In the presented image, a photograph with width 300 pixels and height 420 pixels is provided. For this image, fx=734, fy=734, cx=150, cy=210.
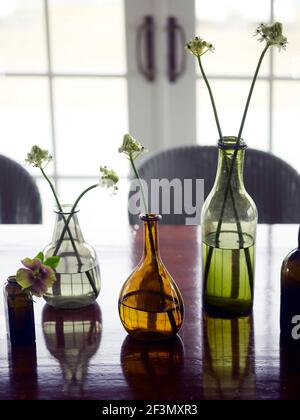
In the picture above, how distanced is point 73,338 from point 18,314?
0.09m

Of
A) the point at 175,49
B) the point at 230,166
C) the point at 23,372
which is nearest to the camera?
the point at 23,372

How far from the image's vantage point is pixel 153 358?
103 centimetres

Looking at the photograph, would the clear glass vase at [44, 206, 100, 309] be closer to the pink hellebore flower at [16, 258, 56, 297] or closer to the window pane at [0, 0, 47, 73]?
the pink hellebore flower at [16, 258, 56, 297]

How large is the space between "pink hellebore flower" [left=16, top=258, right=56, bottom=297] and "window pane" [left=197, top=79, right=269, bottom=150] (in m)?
1.52

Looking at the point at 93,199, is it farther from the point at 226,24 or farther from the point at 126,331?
the point at 126,331

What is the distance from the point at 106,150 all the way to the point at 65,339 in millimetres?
1547

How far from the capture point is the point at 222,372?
3.26ft

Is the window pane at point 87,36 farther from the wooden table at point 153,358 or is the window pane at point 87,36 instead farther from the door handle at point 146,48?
the wooden table at point 153,358

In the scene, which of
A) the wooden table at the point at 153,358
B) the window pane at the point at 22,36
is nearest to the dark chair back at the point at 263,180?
the wooden table at the point at 153,358

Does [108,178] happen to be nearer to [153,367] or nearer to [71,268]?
[71,268]

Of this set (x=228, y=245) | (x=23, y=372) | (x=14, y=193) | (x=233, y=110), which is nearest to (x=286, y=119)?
(x=233, y=110)

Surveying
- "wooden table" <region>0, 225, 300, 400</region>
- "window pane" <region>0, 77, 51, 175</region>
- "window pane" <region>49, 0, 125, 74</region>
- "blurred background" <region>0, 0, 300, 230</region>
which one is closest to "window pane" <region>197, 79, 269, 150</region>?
"blurred background" <region>0, 0, 300, 230</region>

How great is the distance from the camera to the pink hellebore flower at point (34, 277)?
1029 millimetres

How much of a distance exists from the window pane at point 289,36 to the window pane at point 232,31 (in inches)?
1.5
